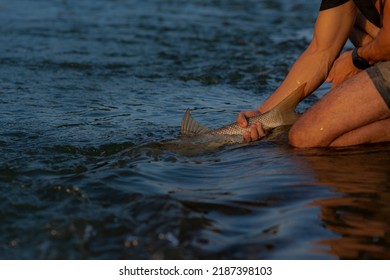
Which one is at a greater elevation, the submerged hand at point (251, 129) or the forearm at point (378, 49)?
the forearm at point (378, 49)

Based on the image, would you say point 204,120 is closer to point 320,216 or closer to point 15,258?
point 320,216

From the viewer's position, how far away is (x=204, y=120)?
265 inches

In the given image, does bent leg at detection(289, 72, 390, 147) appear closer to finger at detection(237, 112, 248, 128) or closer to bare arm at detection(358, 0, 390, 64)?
bare arm at detection(358, 0, 390, 64)

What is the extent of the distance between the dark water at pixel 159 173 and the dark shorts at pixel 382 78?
461 millimetres

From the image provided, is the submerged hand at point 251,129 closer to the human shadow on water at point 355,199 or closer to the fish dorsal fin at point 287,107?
the fish dorsal fin at point 287,107

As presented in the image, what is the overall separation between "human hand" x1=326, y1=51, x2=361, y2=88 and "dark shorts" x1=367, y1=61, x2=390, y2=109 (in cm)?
63

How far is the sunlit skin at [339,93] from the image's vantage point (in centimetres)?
517

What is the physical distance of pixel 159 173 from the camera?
4.84 m

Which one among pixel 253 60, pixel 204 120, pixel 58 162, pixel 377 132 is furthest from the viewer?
Result: pixel 253 60

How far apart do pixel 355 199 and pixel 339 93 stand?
1225 millimetres

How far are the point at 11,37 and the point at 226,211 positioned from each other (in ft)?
24.0

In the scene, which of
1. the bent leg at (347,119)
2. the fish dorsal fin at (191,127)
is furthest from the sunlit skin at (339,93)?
the fish dorsal fin at (191,127)

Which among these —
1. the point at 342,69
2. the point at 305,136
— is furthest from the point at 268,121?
A: the point at 342,69
